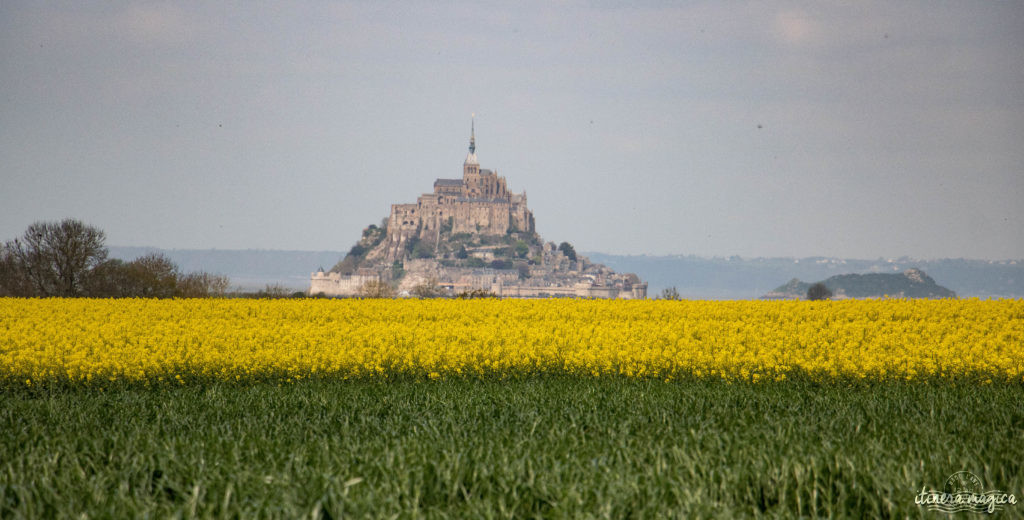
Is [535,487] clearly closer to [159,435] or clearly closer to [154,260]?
[159,435]

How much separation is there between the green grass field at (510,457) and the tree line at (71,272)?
95.6 ft

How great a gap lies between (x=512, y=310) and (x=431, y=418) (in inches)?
423

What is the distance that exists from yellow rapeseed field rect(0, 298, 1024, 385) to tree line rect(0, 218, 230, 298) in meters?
20.2

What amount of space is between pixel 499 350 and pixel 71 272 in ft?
98.5

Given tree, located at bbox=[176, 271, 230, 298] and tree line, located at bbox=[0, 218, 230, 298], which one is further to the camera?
tree, located at bbox=[176, 271, 230, 298]

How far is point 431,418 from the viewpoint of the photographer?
21.2ft

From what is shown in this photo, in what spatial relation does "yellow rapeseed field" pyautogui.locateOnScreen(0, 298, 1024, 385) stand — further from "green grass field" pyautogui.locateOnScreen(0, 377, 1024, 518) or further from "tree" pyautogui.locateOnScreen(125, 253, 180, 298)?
"tree" pyautogui.locateOnScreen(125, 253, 180, 298)

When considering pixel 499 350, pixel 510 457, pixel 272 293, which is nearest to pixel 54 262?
pixel 272 293

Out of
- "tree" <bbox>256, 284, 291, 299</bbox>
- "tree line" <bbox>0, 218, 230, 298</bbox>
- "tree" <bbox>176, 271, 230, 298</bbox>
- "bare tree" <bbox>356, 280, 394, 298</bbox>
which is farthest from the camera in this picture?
"bare tree" <bbox>356, 280, 394, 298</bbox>

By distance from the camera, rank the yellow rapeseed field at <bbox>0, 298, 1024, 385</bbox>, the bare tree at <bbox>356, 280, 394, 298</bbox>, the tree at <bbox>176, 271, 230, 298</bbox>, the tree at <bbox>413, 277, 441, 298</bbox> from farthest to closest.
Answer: the tree at <bbox>413, 277, 441, 298</bbox>, the bare tree at <bbox>356, 280, 394, 298</bbox>, the tree at <bbox>176, 271, 230, 298</bbox>, the yellow rapeseed field at <bbox>0, 298, 1024, 385</bbox>

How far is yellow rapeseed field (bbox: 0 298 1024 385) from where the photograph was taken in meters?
10.7

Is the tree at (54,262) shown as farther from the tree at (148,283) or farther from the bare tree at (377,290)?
the bare tree at (377,290)

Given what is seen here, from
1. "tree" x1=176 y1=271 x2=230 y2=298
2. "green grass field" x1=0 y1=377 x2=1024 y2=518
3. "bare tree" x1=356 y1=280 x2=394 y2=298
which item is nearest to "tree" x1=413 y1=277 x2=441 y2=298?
"bare tree" x1=356 y1=280 x2=394 y2=298

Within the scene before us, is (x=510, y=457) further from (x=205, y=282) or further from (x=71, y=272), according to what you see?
(x=205, y=282)
